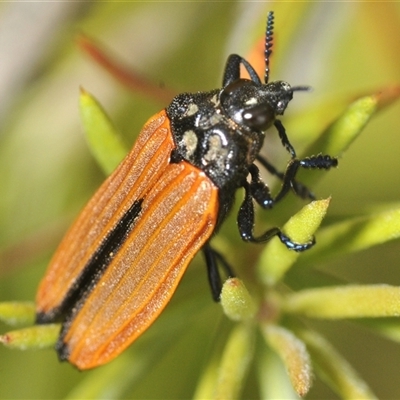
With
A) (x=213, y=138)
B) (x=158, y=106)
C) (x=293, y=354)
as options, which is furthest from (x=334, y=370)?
(x=158, y=106)

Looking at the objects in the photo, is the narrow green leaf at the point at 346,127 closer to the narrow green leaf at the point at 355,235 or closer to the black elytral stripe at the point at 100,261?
the narrow green leaf at the point at 355,235

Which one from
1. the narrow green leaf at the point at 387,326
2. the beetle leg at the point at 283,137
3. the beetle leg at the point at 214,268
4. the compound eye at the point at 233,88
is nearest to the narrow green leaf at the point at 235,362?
the beetle leg at the point at 214,268

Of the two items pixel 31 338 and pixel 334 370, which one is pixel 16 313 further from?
pixel 334 370

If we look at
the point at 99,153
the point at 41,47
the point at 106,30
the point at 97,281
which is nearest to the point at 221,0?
the point at 106,30

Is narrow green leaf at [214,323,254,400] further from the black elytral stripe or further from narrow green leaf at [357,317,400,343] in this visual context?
the black elytral stripe

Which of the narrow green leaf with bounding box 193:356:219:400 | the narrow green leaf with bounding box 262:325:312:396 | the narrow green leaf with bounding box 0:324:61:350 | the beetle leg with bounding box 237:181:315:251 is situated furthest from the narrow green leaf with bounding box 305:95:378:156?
the narrow green leaf with bounding box 0:324:61:350

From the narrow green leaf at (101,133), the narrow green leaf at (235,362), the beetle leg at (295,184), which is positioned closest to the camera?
the narrow green leaf at (235,362)

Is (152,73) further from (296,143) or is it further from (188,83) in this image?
(296,143)
